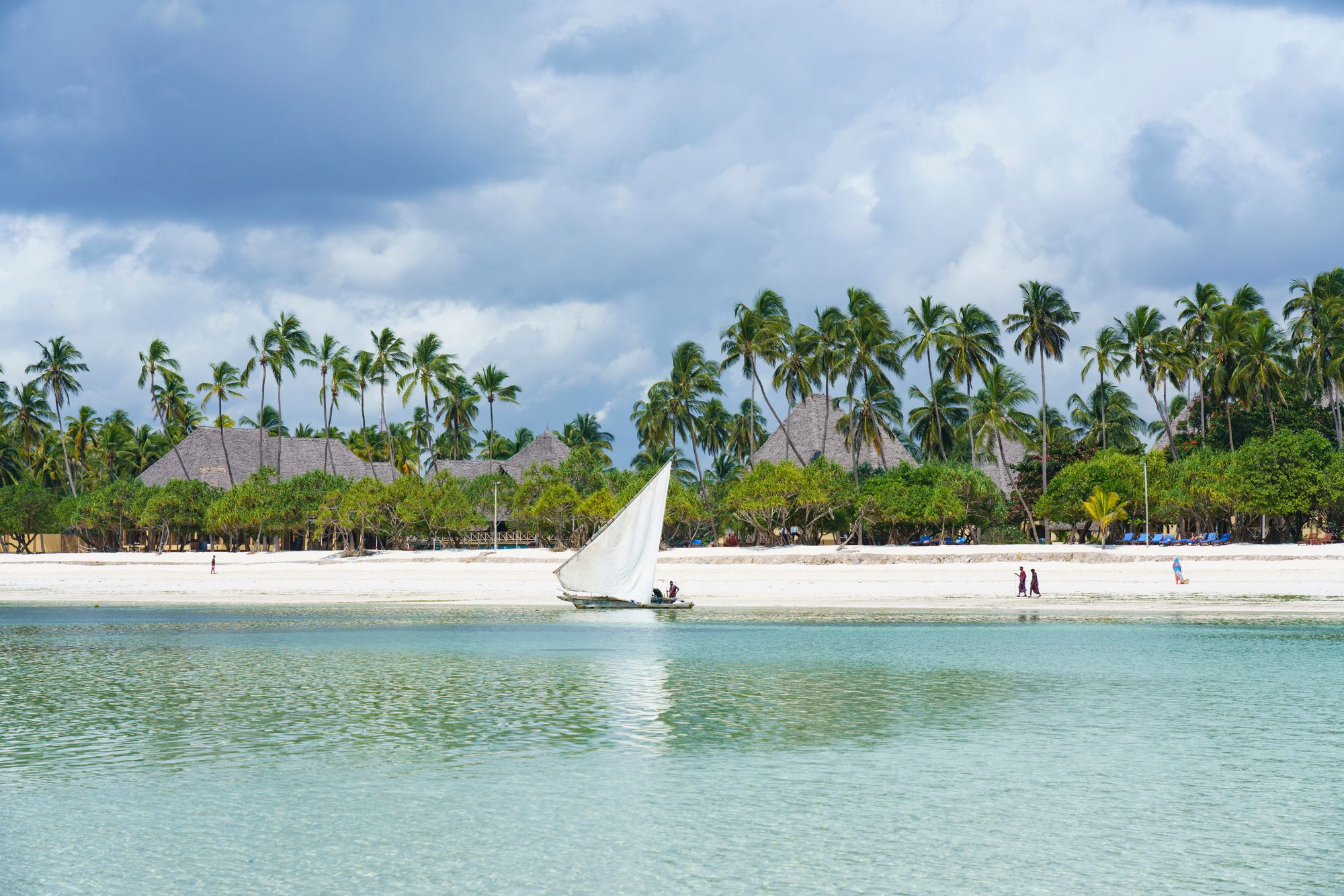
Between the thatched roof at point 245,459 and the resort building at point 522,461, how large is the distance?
534 centimetres

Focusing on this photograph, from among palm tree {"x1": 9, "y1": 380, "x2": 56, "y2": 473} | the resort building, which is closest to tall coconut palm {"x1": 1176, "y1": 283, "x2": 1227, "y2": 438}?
the resort building

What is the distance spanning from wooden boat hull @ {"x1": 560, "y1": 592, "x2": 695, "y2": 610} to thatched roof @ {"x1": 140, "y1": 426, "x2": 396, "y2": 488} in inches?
1964

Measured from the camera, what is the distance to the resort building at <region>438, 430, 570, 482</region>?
8838cm

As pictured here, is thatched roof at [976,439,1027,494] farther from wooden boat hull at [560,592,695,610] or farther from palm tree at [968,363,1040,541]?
wooden boat hull at [560,592,695,610]

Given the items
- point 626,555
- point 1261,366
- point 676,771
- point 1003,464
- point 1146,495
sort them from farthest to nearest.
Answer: point 1003,464 → point 1261,366 → point 1146,495 → point 626,555 → point 676,771

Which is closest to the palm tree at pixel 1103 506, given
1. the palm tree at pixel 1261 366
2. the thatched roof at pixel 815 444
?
the palm tree at pixel 1261 366

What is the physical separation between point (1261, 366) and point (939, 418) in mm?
17831

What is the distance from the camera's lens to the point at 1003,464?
72000mm

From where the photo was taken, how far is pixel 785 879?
8.14 metres

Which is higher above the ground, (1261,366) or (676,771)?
(1261,366)

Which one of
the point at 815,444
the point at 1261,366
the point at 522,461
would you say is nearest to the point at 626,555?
the point at 1261,366

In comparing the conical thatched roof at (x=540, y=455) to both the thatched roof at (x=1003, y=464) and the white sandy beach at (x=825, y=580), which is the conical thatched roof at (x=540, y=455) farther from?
the thatched roof at (x=1003, y=464)

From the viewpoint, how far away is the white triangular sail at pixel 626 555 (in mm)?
33188

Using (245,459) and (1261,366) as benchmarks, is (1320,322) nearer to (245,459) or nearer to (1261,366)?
(1261,366)
